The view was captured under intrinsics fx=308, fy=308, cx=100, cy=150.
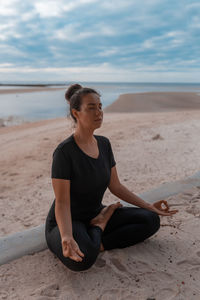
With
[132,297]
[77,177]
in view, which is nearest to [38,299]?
[132,297]

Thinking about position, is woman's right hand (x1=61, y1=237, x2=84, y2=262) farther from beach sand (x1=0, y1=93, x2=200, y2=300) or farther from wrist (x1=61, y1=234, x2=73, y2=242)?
beach sand (x1=0, y1=93, x2=200, y2=300)

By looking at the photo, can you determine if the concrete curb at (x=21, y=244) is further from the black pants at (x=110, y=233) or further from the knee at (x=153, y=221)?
the knee at (x=153, y=221)

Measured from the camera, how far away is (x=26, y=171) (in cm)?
532

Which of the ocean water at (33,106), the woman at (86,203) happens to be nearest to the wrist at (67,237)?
the woman at (86,203)

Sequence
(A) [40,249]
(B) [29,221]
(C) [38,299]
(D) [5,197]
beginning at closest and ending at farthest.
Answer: (C) [38,299], (A) [40,249], (B) [29,221], (D) [5,197]

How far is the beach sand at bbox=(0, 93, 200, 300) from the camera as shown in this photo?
2.09 m

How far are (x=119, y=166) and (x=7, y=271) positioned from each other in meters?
3.17

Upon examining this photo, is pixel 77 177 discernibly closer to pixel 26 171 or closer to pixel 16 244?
pixel 16 244

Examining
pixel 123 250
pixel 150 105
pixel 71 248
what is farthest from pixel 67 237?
pixel 150 105

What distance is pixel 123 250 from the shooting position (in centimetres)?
254

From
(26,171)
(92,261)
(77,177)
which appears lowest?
(26,171)

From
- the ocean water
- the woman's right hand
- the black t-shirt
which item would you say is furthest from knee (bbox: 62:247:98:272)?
the ocean water

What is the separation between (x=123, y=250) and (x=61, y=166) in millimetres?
916

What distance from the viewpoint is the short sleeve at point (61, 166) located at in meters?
2.21
